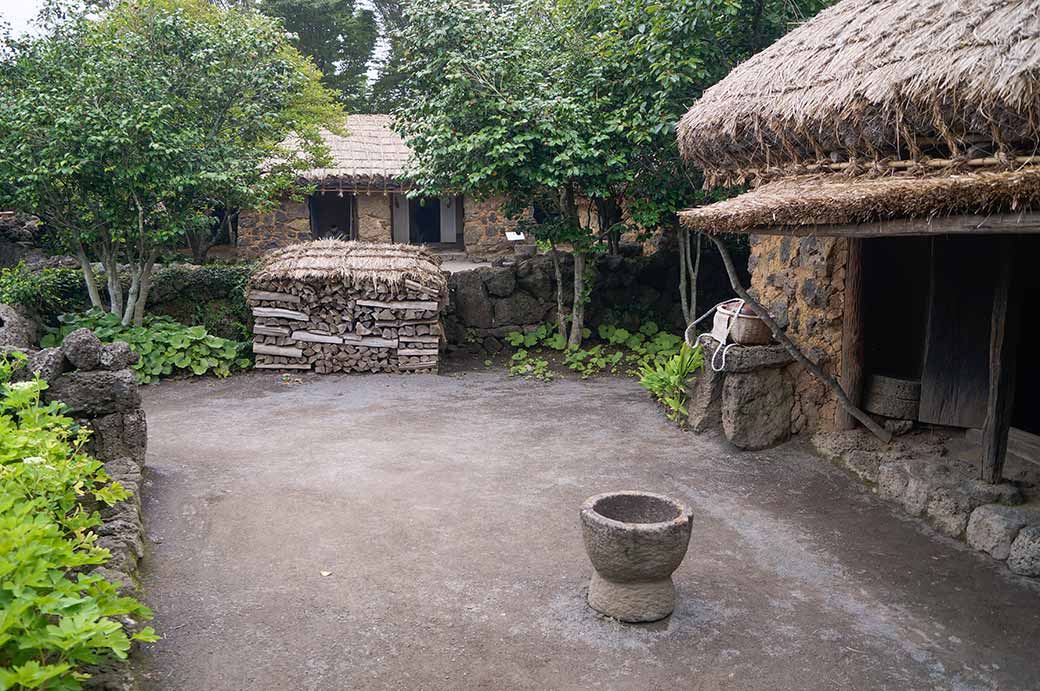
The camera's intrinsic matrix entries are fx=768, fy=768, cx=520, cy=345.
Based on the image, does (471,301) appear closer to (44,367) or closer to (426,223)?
(44,367)

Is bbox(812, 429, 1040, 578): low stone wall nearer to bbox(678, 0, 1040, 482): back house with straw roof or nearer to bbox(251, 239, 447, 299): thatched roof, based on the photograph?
bbox(678, 0, 1040, 482): back house with straw roof

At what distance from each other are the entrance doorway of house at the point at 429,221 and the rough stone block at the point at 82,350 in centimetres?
1119

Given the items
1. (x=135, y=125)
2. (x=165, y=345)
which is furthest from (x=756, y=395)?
(x=135, y=125)

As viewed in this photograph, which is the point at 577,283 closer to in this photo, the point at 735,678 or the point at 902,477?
the point at 902,477

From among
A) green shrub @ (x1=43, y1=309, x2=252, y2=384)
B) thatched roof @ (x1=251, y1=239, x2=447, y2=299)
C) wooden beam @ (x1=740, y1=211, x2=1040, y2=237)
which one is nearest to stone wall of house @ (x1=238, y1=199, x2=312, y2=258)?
thatched roof @ (x1=251, y1=239, x2=447, y2=299)

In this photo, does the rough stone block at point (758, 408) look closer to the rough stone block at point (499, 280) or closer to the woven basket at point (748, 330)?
the woven basket at point (748, 330)

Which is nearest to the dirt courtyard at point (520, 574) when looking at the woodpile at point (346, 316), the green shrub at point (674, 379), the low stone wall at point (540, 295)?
the green shrub at point (674, 379)

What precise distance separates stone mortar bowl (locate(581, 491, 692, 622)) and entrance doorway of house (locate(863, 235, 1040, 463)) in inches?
122

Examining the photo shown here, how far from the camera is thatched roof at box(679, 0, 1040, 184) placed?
4148 mm

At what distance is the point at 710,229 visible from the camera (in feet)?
19.1

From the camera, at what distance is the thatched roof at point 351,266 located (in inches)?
407

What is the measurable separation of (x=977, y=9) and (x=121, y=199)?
947 centimetres

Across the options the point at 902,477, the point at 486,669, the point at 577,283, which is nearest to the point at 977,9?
the point at 902,477

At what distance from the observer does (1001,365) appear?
17.6 ft
